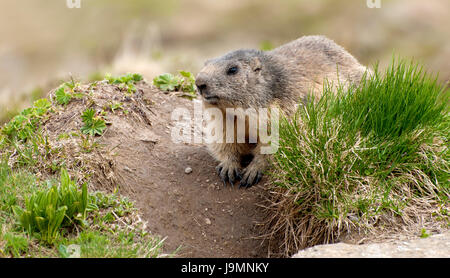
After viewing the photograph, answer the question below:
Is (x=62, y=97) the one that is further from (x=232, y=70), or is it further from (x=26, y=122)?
(x=232, y=70)

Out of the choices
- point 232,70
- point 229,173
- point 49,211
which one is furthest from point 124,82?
point 49,211

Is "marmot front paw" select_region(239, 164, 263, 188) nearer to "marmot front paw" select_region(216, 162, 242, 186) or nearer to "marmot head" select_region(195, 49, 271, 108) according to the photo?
"marmot front paw" select_region(216, 162, 242, 186)

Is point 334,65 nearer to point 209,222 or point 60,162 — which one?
point 209,222

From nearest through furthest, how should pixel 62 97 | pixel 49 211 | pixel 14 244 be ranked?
pixel 14 244 < pixel 49 211 < pixel 62 97

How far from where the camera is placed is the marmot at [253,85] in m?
6.39

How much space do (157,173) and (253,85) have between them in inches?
60.4

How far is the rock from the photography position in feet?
15.0

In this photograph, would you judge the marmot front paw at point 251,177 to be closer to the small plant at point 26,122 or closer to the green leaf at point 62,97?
the green leaf at point 62,97

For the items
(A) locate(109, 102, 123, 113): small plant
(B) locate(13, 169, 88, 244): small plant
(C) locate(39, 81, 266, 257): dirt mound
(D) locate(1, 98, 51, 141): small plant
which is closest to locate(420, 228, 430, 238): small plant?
(C) locate(39, 81, 266, 257): dirt mound

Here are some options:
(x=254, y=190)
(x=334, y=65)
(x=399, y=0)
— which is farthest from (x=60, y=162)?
(x=399, y=0)

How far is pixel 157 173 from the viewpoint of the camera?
21.3ft

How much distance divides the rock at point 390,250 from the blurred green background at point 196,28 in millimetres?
8466
